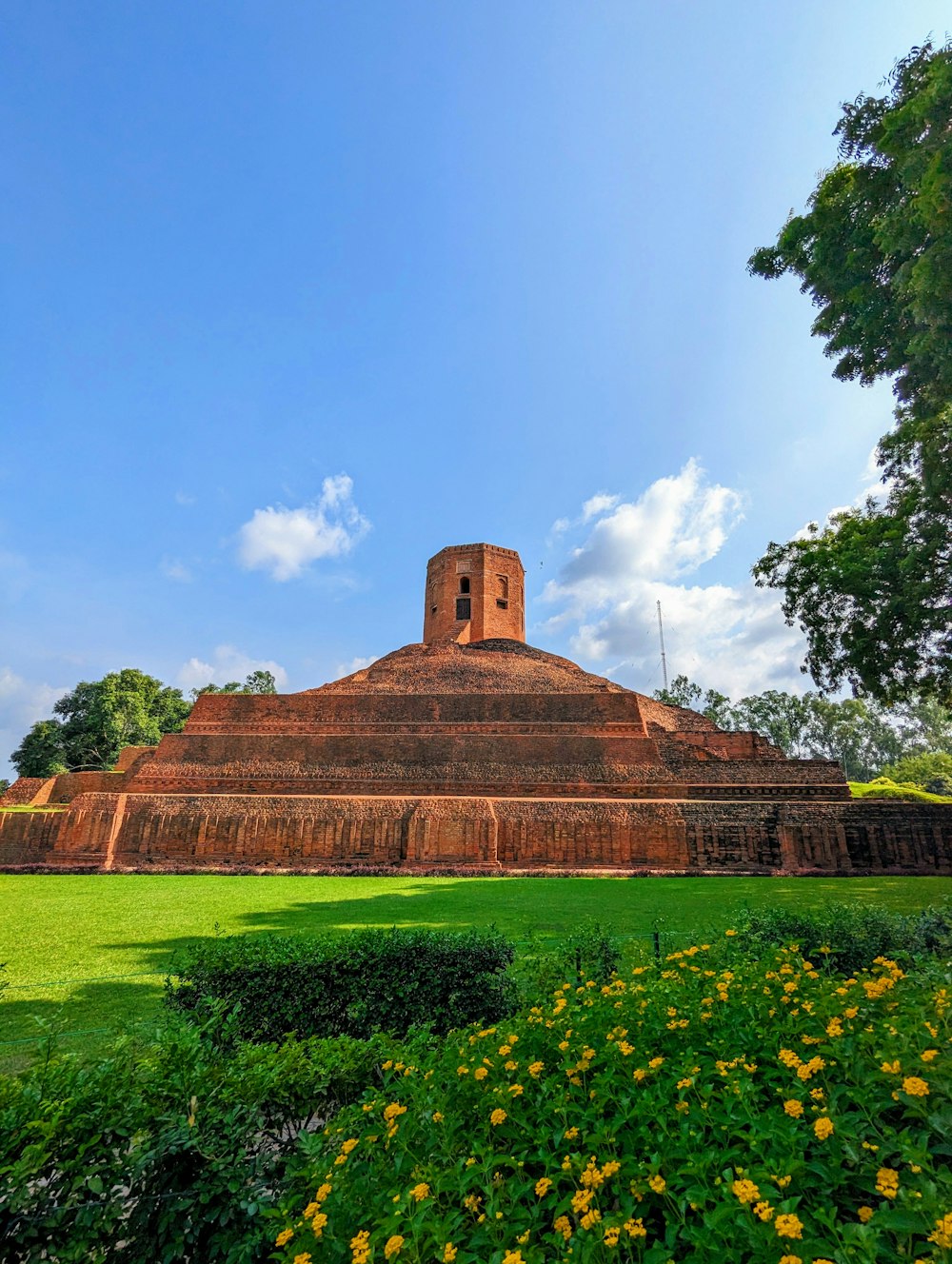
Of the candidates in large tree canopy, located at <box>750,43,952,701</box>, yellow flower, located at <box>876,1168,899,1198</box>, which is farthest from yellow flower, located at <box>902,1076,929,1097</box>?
large tree canopy, located at <box>750,43,952,701</box>

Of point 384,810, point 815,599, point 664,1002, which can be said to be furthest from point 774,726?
point 664,1002

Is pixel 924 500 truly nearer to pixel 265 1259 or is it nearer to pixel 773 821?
pixel 773 821

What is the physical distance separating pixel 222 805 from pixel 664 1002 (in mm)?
14718

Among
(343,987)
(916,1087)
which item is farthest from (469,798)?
(916,1087)

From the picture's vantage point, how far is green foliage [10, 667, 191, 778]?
35.3 metres

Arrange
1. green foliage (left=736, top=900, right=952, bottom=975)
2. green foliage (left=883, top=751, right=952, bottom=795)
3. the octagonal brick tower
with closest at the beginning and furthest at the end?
green foliage (left=736, top=900, right=952, bottom=975), the octagonal brick tower, green foliage (left=883, top=751, right=952, bottom=795)

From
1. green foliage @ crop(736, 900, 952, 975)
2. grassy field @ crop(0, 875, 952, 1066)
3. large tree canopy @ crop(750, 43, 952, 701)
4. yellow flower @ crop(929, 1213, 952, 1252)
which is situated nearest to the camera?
yellow flower @ crop(929, 1213, 952, 1252)

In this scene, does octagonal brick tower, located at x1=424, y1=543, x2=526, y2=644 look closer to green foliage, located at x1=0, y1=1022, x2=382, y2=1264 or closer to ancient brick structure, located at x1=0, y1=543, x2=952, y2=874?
ancient brick structure, located at x1=0, y1=543, x2=952, y2=874

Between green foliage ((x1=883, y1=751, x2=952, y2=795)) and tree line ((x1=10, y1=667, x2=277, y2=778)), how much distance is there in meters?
44.3

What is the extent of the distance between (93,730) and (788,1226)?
41729mm

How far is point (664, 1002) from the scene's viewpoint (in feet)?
8.82

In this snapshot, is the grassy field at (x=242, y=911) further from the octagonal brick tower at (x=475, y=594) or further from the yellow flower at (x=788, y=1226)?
the octagonal brick tower at (x=475, y=594)

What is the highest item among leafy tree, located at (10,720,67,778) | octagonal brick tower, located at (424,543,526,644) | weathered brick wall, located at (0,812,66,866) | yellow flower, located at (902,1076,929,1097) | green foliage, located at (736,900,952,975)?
octagonal brick tower, located at (424,543,526,644)

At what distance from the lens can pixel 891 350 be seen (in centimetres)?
962
